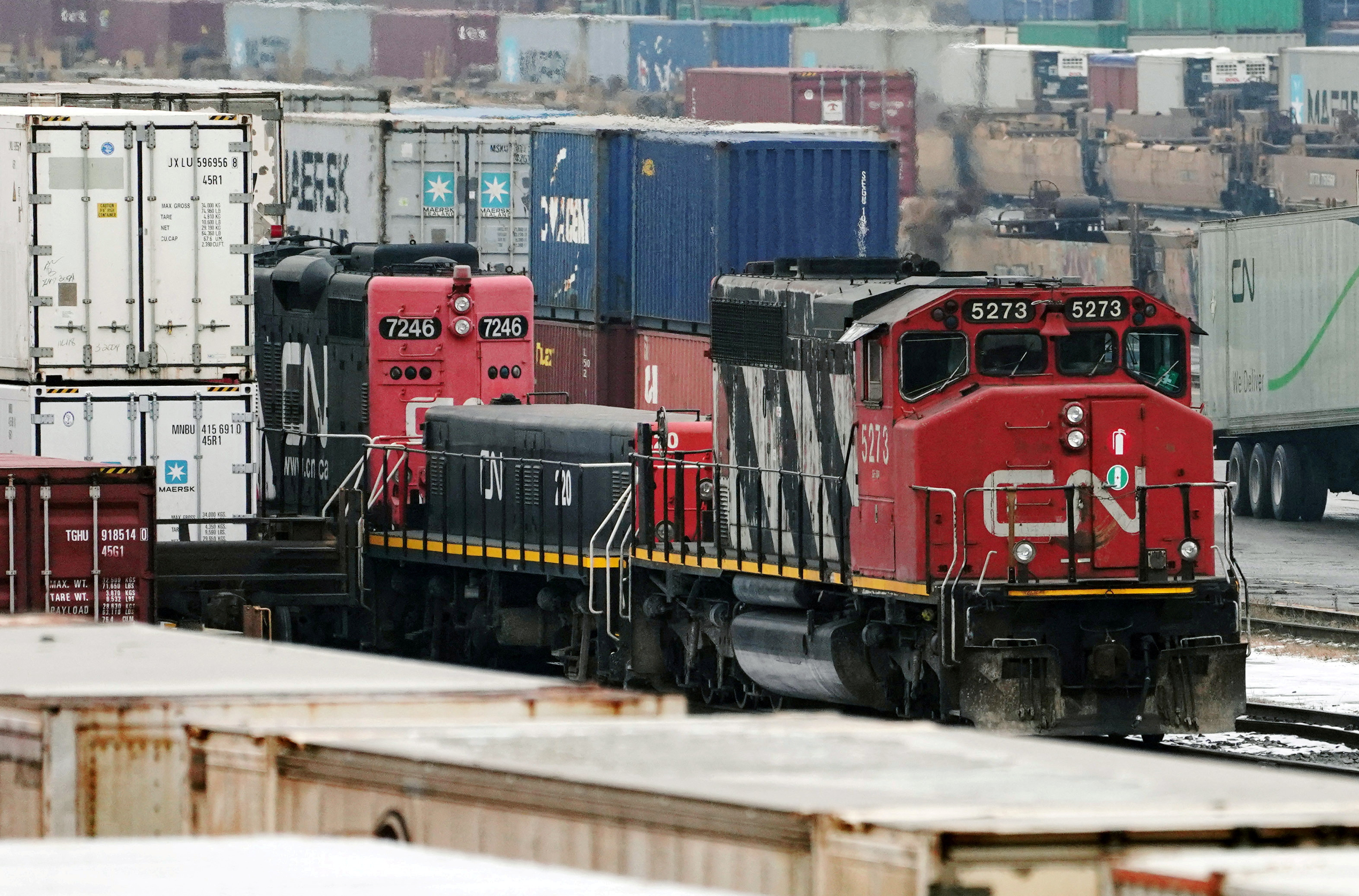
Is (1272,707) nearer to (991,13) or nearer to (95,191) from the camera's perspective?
(95,191)

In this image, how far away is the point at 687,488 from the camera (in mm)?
21031

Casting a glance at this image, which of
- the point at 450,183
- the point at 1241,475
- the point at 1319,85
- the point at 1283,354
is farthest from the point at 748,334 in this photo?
the point at 1319,85

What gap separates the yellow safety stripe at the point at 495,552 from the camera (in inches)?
824

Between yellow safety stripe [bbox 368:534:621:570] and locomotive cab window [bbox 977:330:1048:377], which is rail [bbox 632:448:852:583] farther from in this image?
locomotive cab window [bbox 977:330:1048:377]

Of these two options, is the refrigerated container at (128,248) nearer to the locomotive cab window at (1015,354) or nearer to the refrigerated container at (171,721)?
the locomotive cab window at (1015,354)

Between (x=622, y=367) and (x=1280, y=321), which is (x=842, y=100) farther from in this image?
(x=622, y=367)

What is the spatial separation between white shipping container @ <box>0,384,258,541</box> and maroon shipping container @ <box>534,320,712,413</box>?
704cm

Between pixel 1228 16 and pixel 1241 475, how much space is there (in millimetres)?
60087

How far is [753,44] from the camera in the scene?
95.7 m

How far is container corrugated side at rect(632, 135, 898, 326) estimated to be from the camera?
91.7 ft

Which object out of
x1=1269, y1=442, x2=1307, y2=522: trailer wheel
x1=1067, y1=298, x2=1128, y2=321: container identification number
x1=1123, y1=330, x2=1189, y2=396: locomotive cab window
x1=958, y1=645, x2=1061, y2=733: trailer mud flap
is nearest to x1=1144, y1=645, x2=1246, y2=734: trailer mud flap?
x1=958, y1=645, x2=1061, y2=733: trailer mud flap

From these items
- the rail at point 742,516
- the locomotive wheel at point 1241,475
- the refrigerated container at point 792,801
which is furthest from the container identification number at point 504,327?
the locomotive wheel at point 1241,475

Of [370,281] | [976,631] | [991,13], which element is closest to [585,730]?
[976,631]

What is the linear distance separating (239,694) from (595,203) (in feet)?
73.8
